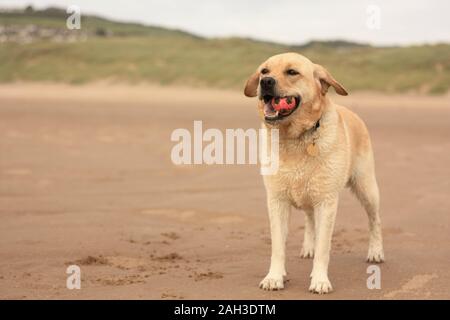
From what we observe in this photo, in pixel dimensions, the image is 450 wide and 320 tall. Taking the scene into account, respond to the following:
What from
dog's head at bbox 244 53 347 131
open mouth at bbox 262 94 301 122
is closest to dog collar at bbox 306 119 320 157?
dog's head at bbox 244 53 347 131

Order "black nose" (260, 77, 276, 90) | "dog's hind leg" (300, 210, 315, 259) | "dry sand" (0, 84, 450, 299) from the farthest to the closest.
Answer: "dog's hind leg" (300, 210, 315, 259), "dry sand" (0, 84, 450, 299), "black nose" (260, 77, 276, 90)

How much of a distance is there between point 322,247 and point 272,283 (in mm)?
472

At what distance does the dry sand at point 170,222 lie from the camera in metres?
5.93

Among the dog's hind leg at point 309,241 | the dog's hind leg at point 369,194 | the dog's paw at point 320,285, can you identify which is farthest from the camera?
the dog's hind leg at point 309,241

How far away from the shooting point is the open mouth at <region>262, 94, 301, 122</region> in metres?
5.64

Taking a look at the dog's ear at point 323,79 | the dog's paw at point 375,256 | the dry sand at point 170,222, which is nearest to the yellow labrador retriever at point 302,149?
the dog's ear at point 323,79

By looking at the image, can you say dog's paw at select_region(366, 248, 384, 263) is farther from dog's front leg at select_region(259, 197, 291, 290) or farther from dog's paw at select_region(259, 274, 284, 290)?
dog's paw at select_region(259, 274, 284, 290)

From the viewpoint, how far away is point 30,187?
10.6 metres

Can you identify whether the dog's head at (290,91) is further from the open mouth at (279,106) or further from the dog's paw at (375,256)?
the dog's paw at (375,256)

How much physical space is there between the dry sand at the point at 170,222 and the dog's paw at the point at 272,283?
65 mm

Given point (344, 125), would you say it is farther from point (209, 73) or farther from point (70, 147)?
point (209, 73)

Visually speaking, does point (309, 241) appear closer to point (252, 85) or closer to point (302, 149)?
point (302, 149)

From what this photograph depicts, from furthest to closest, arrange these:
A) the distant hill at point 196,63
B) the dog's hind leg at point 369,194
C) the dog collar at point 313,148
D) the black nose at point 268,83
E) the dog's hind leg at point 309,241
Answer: the distant hill at point 196,63 → the dog's hind leg at point 309,241 → the dog's hind leg at point 369,194 → the dog collar at point 313,148 → the black nose at point 268,83

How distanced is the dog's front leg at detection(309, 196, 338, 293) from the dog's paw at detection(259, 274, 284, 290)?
Result: 0.23 metres
